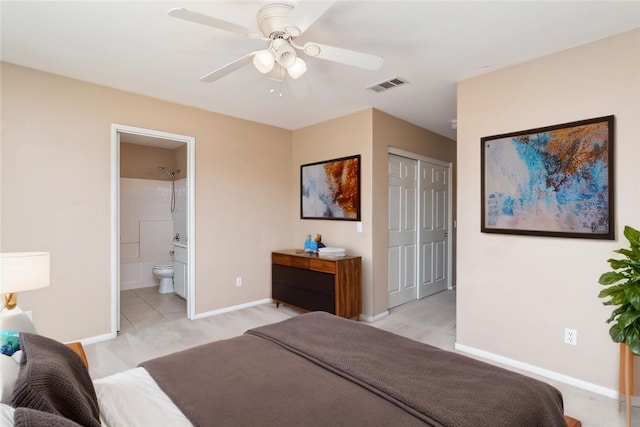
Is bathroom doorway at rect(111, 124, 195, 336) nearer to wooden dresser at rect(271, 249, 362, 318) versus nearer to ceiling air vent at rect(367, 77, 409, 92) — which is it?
wooden dresser at rect(271, 249, 362, 318)

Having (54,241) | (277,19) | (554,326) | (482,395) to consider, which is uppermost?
(277,19)

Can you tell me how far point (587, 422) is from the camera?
197 centimetres

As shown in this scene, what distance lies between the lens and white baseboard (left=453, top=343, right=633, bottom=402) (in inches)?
88.8

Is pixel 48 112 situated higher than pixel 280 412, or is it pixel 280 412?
pixel 48 112

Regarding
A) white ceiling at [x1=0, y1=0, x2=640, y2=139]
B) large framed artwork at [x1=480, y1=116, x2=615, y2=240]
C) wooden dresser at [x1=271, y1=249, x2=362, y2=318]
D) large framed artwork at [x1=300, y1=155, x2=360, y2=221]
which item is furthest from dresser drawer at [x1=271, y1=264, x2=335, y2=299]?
white ceiling at [x1=0, y1=0, x2=640, y2=139]

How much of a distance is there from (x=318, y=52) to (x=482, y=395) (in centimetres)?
185

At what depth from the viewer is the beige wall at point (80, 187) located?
2.75m

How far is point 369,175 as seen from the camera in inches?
148

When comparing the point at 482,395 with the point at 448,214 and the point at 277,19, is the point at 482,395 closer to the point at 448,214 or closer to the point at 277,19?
the point at 277,19

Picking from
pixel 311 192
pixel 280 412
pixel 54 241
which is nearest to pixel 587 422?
pixel 280 412

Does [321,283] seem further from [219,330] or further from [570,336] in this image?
[570,336]

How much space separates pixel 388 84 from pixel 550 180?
163 cm

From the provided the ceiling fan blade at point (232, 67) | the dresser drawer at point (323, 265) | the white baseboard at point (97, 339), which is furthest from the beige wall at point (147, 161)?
the ceiling fan blade at point (232, 67)

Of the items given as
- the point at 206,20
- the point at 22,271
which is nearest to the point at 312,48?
the point at 206,20
